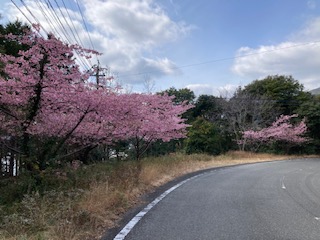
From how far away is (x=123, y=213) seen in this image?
6891 mm

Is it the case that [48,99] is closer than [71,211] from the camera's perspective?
No

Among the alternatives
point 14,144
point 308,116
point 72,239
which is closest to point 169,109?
point 14,144

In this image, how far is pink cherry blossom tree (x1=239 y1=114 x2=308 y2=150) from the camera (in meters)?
36.9

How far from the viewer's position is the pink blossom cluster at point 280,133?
36.9 meters

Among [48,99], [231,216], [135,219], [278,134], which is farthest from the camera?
[278,134]

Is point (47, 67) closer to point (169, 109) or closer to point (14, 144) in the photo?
point (14, 144)

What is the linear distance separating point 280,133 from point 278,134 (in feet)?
0.90

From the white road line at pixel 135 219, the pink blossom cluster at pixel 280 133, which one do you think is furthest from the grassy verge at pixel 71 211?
the pink blossom cluster at pixel 280 133

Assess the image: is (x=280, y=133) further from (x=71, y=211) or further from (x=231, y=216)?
(x=71, y=211)

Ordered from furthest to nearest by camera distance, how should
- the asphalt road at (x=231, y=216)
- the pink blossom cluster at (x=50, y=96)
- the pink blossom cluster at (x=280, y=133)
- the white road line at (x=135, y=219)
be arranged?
1. the pink blossom cluster at (x=280, y=133)
2. the pink blossom cluster at (x=50, y=96)
3. the asphalt road at (x=231, y=216)
4. the white road line at (x=135, y=219)

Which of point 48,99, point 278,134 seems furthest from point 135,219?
point 278,134

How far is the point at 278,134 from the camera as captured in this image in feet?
121

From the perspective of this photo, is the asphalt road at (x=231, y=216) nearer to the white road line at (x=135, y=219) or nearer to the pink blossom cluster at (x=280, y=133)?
the white road line at (x=135, y=219)

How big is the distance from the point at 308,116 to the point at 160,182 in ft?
109
